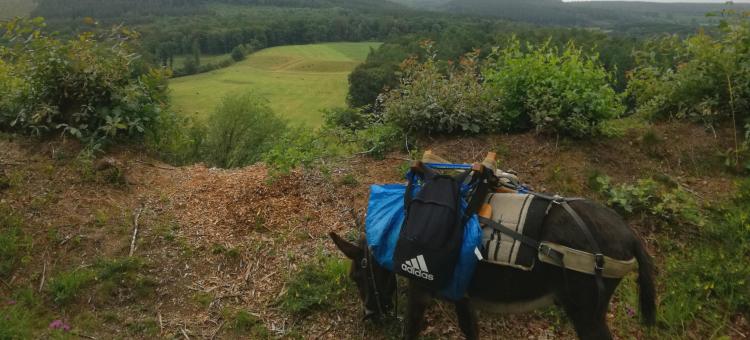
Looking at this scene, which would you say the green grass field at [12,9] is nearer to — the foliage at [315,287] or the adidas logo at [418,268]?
the foliage at [315,287]

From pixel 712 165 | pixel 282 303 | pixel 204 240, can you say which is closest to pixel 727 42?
pixel 712 165

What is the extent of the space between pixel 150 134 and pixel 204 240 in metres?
2.75

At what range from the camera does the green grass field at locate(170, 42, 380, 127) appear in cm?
5059

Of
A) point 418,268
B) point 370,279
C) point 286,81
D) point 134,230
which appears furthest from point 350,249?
point 286,81

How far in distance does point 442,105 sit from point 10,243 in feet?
19.5

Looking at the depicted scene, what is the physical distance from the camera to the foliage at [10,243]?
4.61 metres

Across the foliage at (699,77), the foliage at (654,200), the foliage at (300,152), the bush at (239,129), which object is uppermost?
the foliage at (699,77)

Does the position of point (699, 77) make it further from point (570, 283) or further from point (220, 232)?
point (220, 232)

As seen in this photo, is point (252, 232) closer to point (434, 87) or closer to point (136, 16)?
point (434, 87)

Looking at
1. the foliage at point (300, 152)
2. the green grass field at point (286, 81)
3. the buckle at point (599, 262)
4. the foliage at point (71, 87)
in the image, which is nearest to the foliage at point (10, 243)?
the foliage at point (71, 87)

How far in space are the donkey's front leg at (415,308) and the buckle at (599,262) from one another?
136 centimetres

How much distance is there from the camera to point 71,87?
631 cm

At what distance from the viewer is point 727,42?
6.19m

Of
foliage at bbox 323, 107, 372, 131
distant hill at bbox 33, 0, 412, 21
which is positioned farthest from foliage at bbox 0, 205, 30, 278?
distant hill at bbox 33, 0, 412, 21
